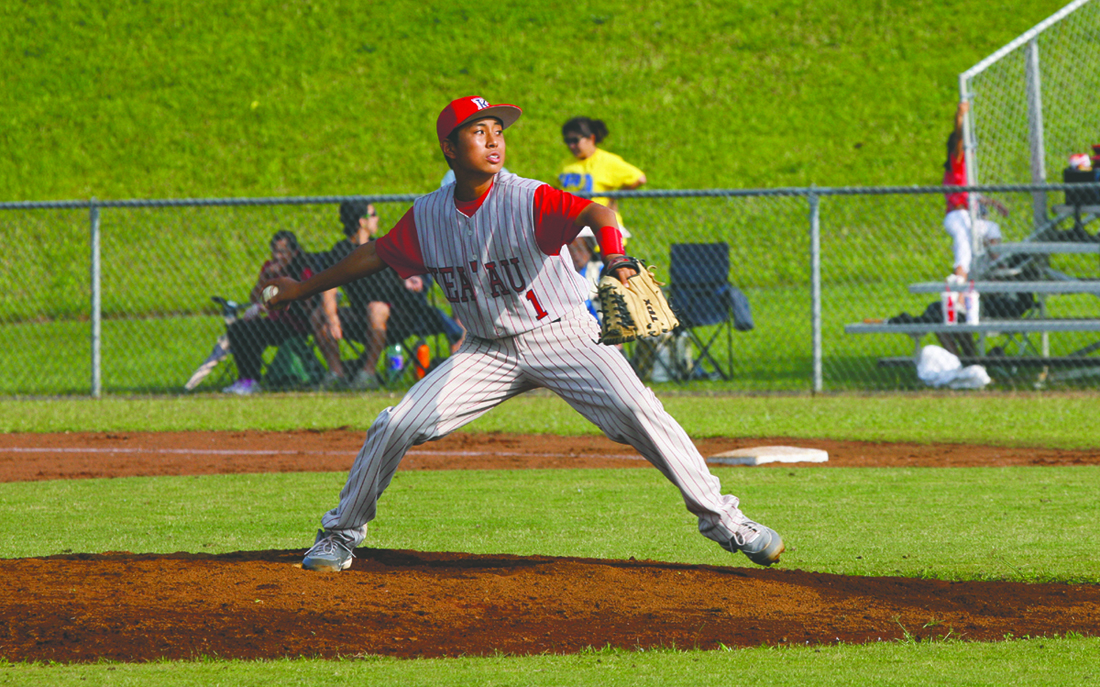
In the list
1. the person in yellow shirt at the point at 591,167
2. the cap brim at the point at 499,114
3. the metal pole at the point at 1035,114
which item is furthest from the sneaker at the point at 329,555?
the metal pole at the point at 1035,114

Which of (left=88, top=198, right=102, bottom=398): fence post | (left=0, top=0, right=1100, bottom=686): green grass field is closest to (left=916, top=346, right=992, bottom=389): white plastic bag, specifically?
(left=0, top=0, right=1100, bottom=686): green grass field

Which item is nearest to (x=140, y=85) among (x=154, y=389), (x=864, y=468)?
(x=154, y=389)

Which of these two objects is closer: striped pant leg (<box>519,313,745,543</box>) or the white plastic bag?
striped pant leg (<box>519,313,745,543</box>)

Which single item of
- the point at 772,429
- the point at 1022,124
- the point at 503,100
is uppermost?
the point at 503,100

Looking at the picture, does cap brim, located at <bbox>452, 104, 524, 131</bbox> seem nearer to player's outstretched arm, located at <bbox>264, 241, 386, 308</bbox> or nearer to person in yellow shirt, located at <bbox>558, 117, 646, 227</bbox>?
player's outstretched arm, located at <bbox>264, 241, 386, 308</bbox>

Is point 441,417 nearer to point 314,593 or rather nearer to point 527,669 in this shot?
point 314,593

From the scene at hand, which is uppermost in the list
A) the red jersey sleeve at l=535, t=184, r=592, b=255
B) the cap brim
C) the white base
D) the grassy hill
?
the grassy hill

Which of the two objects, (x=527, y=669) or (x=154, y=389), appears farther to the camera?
(x=154, y=389)

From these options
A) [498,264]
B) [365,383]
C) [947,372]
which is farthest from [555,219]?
[947,372]

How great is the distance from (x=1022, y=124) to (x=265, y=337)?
996 cm

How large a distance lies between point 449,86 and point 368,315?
2169 cm

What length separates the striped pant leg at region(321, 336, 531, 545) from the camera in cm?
485

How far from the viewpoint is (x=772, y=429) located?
1015 centimetres

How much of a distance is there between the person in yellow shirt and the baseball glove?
8704 millimetres
